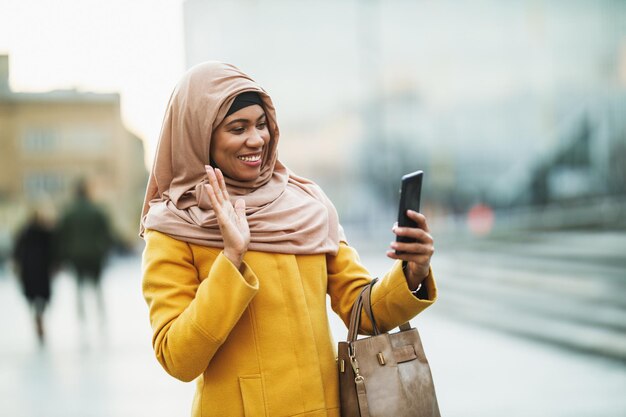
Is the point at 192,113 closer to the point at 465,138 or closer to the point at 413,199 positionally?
the point at 413,199

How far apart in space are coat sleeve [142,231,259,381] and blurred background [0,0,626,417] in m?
3.58

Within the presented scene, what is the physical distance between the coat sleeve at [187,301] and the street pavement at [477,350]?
354 cm

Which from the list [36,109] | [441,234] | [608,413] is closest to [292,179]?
[608,413]

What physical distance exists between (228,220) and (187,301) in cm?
25

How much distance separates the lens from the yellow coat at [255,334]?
189 centimetres

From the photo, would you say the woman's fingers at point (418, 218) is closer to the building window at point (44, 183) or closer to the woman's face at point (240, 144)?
the woman's face at point (240, 144)

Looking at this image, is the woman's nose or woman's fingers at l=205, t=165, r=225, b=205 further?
the woman's nose

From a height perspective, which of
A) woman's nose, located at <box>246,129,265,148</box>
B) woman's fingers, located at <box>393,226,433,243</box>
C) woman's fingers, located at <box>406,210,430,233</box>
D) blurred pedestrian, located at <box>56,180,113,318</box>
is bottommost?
blurred pedestrian, located at <box>56,180,113,318</box>

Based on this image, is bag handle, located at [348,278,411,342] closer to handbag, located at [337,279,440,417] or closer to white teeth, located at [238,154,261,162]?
handbag, located at [337,279,440,417]

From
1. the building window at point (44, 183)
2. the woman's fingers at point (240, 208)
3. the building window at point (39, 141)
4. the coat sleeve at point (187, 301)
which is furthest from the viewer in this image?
the building window at point (39, 141)

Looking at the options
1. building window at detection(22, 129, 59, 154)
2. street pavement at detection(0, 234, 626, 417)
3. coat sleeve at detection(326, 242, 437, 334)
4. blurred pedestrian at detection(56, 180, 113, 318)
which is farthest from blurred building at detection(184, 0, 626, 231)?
building window at detection(22, 129, 59, 154)

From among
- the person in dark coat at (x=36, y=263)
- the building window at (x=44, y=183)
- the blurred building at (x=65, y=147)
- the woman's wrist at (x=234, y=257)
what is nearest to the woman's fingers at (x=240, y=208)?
the woman's wrist at (x=234, y=257)

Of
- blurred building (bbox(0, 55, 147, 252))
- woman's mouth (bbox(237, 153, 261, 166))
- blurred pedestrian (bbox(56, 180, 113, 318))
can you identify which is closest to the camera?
woman's mouth (bbox(237, 153, 261, 166))

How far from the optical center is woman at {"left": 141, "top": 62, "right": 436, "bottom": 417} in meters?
1.88
